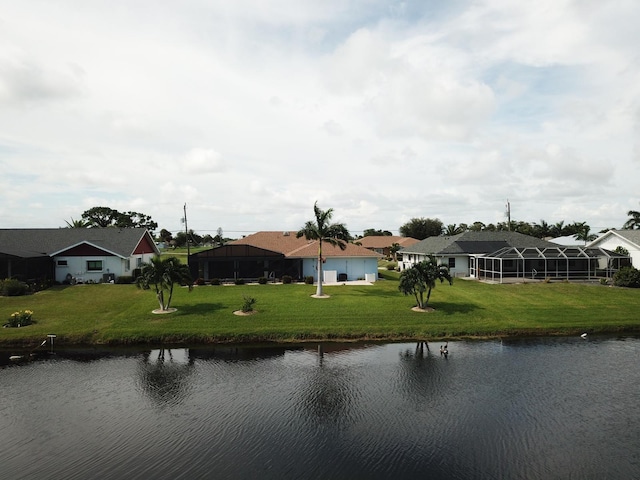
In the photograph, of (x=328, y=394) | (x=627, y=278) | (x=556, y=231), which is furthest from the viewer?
(x=556, y=231)

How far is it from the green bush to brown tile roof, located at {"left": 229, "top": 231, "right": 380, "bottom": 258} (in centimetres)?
2587

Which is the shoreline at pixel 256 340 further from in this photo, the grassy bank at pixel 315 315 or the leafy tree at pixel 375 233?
the leafy tree at pixel 375 233

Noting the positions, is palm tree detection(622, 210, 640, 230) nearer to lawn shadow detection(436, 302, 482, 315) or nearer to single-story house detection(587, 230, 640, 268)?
single-story house detection(587, 230, 640, 268)

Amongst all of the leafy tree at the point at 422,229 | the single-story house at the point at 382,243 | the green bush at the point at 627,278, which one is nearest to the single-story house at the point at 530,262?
the green bush at the point at 627,278

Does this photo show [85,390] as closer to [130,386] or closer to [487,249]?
[130,386]

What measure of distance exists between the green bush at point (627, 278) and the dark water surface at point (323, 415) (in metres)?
22.5

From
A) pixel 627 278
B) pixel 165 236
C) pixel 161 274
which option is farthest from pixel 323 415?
pixel 165 236

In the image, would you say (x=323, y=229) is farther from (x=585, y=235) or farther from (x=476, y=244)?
(x=585, y=235)

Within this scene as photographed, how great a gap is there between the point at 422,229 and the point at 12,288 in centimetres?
9996

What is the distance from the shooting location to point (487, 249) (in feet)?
178

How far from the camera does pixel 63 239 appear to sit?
169 ft

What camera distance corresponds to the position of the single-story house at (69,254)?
145ft

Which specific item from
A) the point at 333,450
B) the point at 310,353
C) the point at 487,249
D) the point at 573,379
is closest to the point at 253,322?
the point at 310,353

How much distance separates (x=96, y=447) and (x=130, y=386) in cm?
588
